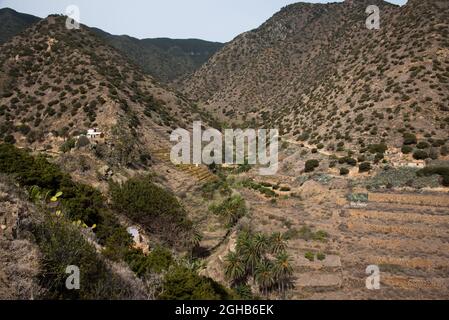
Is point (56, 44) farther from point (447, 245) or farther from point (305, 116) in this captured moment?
point (447, 245)

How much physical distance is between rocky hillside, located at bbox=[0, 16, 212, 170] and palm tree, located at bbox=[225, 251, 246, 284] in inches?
766

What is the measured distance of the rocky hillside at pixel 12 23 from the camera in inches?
5470

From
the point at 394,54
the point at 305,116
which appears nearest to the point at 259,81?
the point at 305,116

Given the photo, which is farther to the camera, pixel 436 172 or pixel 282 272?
pixel 436 172

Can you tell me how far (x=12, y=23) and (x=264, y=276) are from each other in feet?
540

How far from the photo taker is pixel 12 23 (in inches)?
6024

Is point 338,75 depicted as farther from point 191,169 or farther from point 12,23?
point 12,23

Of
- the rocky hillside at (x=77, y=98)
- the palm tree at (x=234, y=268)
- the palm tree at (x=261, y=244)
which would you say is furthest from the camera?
the rocky hillside at (x=77, y=98)

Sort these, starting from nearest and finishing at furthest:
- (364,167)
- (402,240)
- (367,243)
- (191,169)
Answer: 1. (402,240)
2. (367,243)
3. (364,167)
4. (191,169)

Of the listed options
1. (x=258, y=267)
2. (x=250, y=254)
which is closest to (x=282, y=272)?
(x=258, y=267)

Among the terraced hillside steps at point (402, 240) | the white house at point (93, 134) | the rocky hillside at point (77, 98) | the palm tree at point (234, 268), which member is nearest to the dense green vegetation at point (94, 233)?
the palm tree at point (234, 268)

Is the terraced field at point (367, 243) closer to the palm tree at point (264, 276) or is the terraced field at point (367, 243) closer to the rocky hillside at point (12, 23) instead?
the palm tree at point (264, 276)
